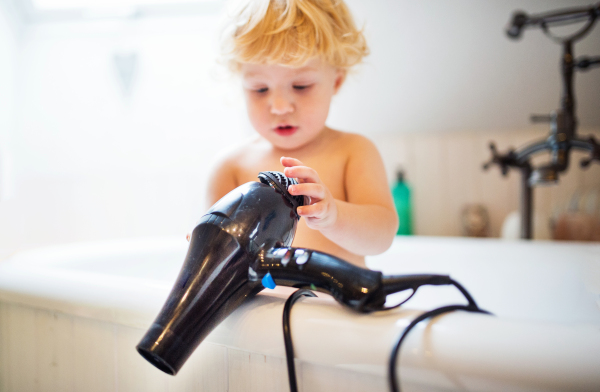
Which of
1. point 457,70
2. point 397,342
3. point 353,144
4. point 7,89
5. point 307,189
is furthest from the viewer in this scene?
point 7,89

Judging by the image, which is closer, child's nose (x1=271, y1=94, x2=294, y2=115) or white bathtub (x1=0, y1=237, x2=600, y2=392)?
white bathtub (x1=0, y1=237, x2=600, y2=392)

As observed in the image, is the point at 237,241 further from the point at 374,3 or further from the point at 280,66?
the point at 374,3

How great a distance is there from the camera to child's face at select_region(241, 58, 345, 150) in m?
0.66

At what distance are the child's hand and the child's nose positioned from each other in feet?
0.64

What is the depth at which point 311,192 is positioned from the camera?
45cm

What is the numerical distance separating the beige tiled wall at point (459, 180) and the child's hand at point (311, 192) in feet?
3.80

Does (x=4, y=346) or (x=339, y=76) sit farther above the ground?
(x=339, y=76)

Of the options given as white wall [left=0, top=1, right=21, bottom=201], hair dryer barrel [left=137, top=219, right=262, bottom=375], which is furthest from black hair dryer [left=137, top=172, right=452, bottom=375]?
white wall [left=0, top=1, right=21, bottom=201]

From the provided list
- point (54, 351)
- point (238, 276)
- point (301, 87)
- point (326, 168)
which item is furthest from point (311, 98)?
point (54, 351)

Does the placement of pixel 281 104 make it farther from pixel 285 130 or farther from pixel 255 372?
pixel 255 372

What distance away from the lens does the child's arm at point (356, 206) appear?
1.51 ft

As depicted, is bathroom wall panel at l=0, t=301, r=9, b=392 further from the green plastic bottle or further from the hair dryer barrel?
the green plastic bottle

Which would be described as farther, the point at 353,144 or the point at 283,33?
the point at 353,144

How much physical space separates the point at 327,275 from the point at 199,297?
0.12 meters
